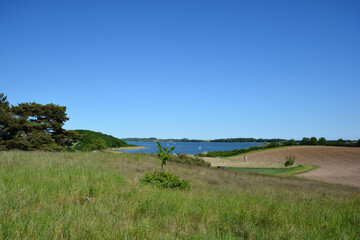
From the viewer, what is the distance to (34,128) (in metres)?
30.6

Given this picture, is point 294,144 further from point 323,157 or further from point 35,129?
point 35,129

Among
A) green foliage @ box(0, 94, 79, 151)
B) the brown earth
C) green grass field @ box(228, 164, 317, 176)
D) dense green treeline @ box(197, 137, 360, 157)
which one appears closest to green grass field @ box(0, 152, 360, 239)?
green foliage @ box(0, 94, 79, 151)

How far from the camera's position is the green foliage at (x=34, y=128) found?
94.1 ft

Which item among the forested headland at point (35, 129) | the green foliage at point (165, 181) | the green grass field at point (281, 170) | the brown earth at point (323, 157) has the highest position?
the forested headland at point (35, 129)

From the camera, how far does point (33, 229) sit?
2.95m

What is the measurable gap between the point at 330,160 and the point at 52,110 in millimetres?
52515

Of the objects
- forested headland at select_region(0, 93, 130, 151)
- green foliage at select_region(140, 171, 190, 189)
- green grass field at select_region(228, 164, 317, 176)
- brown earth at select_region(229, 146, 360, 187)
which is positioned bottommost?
green grass field at select_region(228, 164, 317, 176)

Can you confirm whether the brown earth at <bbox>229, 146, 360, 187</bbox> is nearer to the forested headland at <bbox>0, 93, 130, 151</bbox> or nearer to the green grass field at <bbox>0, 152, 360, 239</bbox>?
the forested headland at <bbox>0, 93, 130, 151</bbox>

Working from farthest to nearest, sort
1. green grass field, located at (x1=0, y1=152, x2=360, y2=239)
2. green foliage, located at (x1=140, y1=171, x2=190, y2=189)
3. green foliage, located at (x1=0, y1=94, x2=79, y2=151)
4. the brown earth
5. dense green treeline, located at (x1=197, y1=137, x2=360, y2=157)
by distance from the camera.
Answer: dense green treeline, located at (x1=197, y1=137, x2=360, y2=157), the brown earth, green foliage, located at (x1=0, y1=94, x2=79, y2=151), green foliage, located at (x1=140, y1=171, x2=190, y2=189), green grass field, located at (x1=0, y1=152, x2=360, y2=239)

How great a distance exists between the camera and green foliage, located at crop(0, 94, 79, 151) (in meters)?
28.7

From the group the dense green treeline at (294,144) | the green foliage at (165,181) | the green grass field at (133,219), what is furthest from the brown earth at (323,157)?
the green grass field at (133,219)

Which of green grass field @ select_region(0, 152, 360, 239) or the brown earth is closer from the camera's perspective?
green grass field @ select_region(0, 152, 360, 239)

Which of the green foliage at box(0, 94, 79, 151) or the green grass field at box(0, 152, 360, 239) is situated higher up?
the green foliage at box(0, 94, 79, 151)

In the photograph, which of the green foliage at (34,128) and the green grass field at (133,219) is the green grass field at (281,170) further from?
the green grass field at (133,219)
